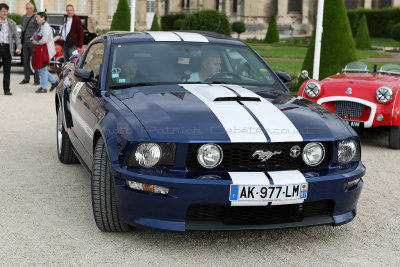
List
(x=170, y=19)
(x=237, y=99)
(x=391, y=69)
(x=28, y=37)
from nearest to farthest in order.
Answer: (x=237, y=99), (x=391, y=69), (x=28, y=37), (x=170, y=19)

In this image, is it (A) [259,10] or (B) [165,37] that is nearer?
(B) [165,37]

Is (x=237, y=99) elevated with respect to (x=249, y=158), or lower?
elevated

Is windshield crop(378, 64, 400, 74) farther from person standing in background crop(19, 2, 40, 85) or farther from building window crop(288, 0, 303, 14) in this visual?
building window crop(288, 0, 303, 14)

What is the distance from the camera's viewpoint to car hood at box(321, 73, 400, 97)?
855 cm

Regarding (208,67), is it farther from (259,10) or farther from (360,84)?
(259,10)

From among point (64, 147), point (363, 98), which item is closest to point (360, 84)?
point (363, 98)

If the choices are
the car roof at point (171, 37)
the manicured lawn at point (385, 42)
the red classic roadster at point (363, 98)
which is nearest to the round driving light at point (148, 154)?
the car roof at point (171, 37)

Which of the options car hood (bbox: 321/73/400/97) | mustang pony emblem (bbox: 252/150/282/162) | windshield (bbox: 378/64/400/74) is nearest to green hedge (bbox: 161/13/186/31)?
windshield (bbox: 378/64/400/74)

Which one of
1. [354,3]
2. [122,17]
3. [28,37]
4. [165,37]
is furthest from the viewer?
[354,3]

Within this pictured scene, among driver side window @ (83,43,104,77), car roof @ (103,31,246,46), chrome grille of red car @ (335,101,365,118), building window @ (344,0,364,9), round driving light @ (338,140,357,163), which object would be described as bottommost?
chrome grille of red car @ (335,101,365,118)

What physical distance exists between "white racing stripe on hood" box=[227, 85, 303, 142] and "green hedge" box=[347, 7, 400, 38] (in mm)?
44163

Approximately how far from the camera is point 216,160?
4012 millimetres

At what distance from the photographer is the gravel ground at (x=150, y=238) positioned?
4059 mm

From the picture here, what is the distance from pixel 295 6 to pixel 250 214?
202ft
